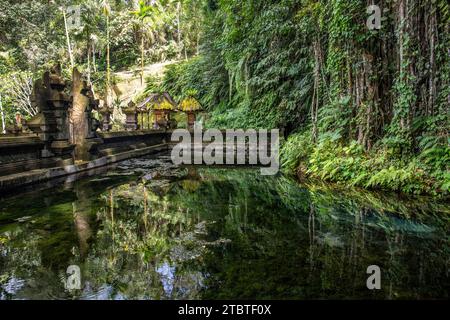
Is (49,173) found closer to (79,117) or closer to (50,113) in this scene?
(50,113)

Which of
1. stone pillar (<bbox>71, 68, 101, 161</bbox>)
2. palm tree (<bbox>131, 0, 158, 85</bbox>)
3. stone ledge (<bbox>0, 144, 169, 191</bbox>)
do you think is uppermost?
palm tree (<bbox>131, 0, 158, 85</bbox>)

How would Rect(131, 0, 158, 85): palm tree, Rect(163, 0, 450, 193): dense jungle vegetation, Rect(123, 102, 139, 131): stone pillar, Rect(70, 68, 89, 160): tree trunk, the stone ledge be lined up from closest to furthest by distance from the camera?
Rect(163, 0, 450, 193): dense jungle vegetation → the stone ledge → Rect(70, 68, 89, 160): tree trunk → Rect(123, 102, 139, 131): stone pillar → Rect(131, 0, 158, 85): palm tree

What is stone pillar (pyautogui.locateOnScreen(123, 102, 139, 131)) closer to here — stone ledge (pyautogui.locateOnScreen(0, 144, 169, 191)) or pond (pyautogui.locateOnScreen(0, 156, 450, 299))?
stone ledge (pyautogui.locateOnScreen(0, 144, 169, 191))

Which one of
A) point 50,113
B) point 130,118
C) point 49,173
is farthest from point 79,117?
point 130,118

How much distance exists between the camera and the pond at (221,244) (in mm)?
3035

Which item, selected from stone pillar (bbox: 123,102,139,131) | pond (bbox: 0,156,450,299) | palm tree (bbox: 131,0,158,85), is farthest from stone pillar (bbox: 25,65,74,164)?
palm tree (bbox: 131,0,158,85)

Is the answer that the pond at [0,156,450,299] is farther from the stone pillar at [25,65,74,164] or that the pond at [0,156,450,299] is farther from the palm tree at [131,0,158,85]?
the palm tree at [131,0,158,85]

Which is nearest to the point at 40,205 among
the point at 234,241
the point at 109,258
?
the point at 109,258

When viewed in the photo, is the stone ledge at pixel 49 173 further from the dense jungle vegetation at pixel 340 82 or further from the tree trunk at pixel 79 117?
the dense jungle vegetation at pixel 340 82

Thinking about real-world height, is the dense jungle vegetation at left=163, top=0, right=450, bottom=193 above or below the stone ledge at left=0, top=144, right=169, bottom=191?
above

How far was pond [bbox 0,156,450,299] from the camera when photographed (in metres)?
3.04

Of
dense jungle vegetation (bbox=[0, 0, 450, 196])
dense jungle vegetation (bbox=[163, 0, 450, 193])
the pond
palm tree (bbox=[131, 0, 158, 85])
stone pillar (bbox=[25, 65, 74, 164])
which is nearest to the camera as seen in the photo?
the pond

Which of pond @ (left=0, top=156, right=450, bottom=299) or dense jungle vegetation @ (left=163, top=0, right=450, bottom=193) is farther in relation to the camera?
dense jungle vegetation @ (left=163, top=0, right=450, bottom=193)
